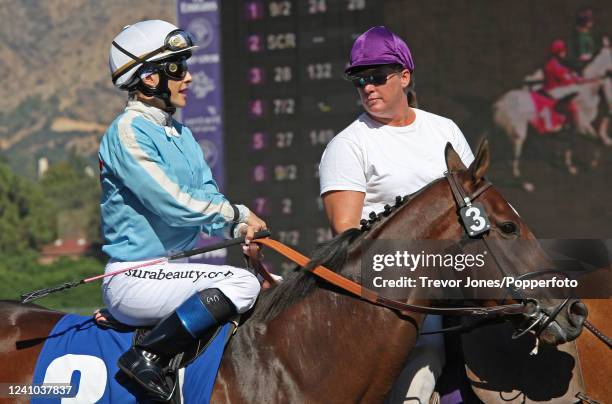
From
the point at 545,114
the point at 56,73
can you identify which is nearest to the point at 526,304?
the point at 545,114

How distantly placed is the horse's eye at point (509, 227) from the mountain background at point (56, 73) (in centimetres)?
3132

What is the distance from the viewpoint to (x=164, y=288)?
2990mm

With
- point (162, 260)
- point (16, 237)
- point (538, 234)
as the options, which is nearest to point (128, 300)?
point (162, 260)

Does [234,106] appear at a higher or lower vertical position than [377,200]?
lower

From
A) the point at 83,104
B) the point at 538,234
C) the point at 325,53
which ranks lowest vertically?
the point at 83,104

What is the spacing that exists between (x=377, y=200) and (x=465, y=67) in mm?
5198

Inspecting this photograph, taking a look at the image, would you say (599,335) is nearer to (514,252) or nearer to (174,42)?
(514,252)

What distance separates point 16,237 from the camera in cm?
1803

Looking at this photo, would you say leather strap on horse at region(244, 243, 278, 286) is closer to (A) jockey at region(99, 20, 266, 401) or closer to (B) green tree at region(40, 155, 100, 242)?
(A) jockey at region(99, 20, 266, 401)

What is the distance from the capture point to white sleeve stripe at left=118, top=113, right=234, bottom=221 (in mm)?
2957

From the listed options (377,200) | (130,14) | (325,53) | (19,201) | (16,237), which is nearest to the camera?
(377,200)

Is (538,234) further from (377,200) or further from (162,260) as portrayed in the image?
(162,260)

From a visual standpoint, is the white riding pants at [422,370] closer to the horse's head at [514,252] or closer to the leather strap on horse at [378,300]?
the leather strap on horse at [378,300]

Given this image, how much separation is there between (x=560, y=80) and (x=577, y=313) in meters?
5.72
